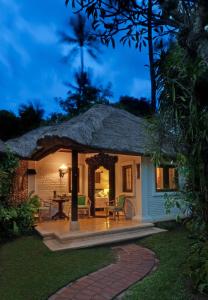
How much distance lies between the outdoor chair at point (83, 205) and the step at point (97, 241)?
12.2ft

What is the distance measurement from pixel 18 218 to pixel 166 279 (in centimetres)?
655

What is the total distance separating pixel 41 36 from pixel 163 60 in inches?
2013

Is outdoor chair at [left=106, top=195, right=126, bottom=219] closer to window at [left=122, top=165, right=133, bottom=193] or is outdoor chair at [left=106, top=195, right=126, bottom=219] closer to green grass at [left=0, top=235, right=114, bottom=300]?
window at [left=122, top=165, right=133, bottom=193]

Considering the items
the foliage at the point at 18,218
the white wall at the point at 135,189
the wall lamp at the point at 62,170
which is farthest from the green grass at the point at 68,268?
the wall lamp at the point at 62,170

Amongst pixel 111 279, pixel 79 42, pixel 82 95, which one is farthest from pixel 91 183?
pixel 79 42

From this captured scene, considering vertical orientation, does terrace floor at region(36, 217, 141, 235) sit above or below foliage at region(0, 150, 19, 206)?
below

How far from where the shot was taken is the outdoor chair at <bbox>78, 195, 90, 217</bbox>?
13.8 metres

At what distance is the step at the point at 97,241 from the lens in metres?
8.85

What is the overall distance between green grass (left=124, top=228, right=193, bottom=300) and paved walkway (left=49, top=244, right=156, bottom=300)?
0.25m

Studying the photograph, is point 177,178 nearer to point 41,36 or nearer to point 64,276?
point 64,276

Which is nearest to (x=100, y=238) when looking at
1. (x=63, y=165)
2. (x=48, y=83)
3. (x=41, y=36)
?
(x=63, y=165)

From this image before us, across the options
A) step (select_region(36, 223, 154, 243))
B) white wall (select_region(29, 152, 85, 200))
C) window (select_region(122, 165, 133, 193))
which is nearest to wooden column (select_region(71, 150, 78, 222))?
step (select_region(36, 223, 154, 243))

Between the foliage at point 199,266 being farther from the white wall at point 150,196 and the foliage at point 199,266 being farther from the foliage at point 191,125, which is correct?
the white wall at point 150,196

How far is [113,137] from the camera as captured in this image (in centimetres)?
1164
